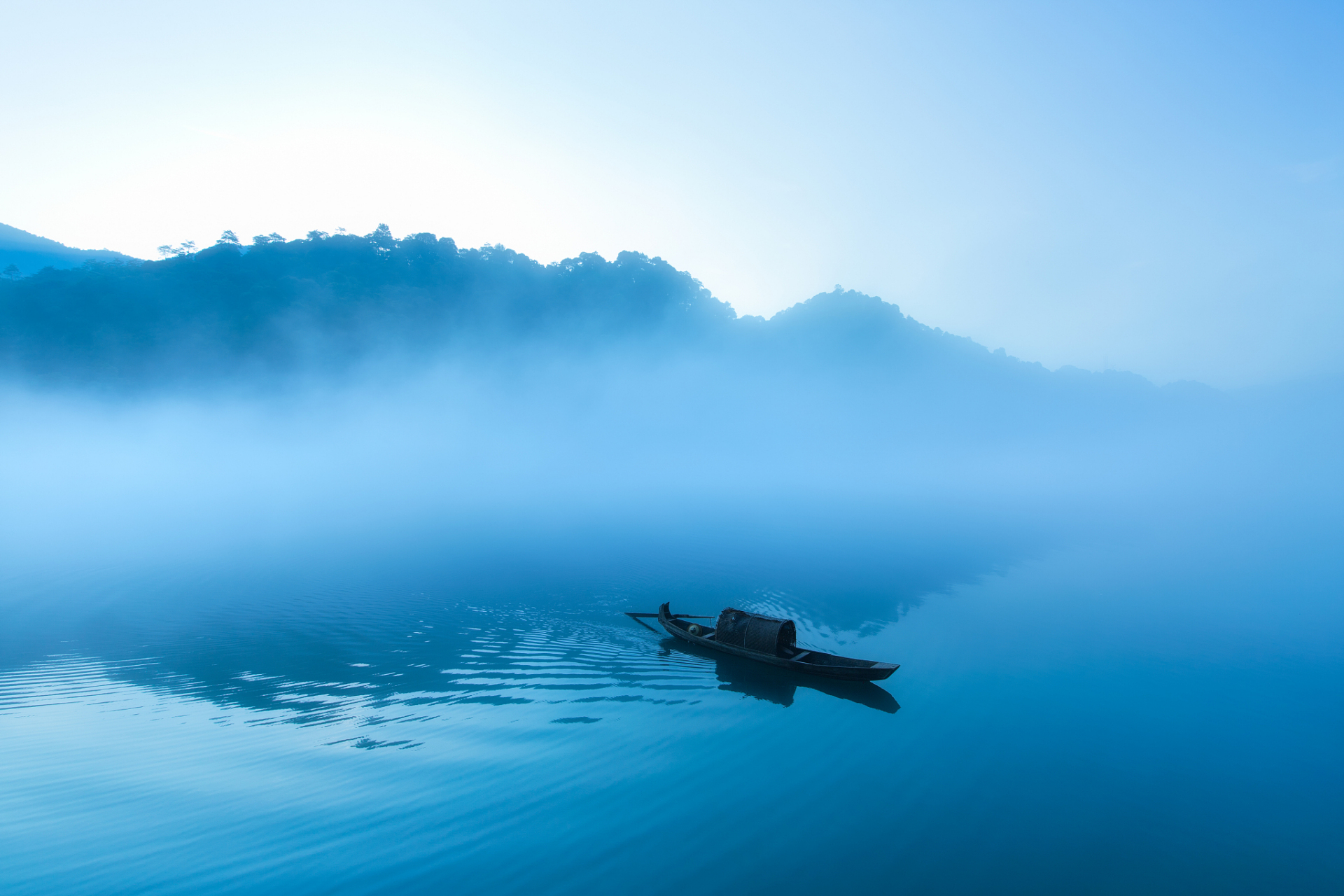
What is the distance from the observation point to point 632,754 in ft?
39.6

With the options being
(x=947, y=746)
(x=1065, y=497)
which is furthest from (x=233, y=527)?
(x=1065, y=497)

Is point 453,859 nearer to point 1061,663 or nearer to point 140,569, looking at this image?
point 1061,663

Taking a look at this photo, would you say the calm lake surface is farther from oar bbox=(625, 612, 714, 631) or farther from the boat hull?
oar bbox=(625, 612, 714, 631)

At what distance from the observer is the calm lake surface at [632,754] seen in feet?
28.8

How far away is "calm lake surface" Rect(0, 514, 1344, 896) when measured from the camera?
879cm

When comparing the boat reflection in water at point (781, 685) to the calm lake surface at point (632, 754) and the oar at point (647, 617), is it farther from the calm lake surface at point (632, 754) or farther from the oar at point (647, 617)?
the oar at point (647, 617)

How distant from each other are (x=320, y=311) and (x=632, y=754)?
140525 mm

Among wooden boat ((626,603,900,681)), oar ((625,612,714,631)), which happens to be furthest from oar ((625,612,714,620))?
wooden boat ((626,603,900,681))

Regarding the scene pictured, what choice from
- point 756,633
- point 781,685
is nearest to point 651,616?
point 756,633

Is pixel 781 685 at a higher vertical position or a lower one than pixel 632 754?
higher

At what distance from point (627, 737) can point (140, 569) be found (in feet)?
109

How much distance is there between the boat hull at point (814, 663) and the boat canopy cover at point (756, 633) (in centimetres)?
19

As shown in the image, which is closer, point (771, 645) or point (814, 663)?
point (814, 663)

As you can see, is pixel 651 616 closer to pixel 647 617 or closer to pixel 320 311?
pixel 647 617
